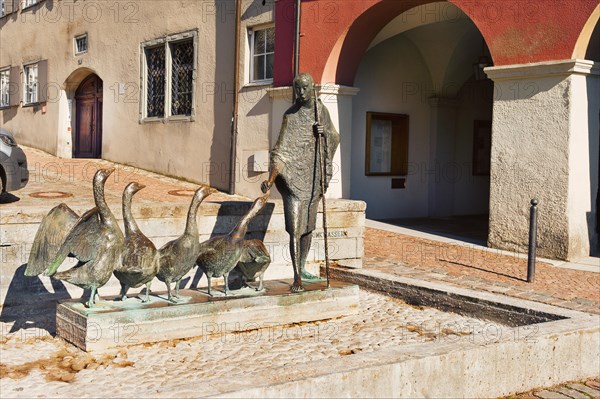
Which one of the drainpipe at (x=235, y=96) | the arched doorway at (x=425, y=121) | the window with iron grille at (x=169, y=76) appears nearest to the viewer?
the arched doorway at (x=425, y=121)

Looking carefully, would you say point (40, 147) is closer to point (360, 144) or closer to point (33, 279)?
point (360, 144)

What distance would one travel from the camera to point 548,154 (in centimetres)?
1028

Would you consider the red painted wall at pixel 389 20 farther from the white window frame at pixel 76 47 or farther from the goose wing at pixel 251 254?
the white window frame at pixel 76 47

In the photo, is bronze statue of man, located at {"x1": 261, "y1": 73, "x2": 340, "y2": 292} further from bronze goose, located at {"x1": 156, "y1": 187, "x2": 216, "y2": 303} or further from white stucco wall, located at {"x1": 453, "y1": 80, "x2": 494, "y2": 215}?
white stucco wall, located at {"x1": 453, "y1": 80, "x2": 494, "y2": 215}

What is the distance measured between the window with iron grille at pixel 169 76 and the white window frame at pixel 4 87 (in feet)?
27.3

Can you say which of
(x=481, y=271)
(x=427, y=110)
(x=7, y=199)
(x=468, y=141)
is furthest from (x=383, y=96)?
(x=7, y=199)

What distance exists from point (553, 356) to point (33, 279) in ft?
14.2

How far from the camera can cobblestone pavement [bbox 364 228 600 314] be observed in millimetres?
7770

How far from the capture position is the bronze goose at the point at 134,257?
5.75m

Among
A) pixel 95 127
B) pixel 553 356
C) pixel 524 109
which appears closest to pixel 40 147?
pixel 95 127

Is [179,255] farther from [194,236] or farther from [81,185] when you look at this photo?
[81,185]

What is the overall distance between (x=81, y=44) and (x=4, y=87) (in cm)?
550

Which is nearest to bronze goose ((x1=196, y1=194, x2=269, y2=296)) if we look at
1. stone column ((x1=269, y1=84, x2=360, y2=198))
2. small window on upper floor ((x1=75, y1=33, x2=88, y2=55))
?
stone column ((x1=269, y1=84, x2=360, y2=198))

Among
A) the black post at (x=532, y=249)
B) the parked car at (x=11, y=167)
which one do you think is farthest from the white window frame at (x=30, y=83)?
the black post at (x=532, y=249)
